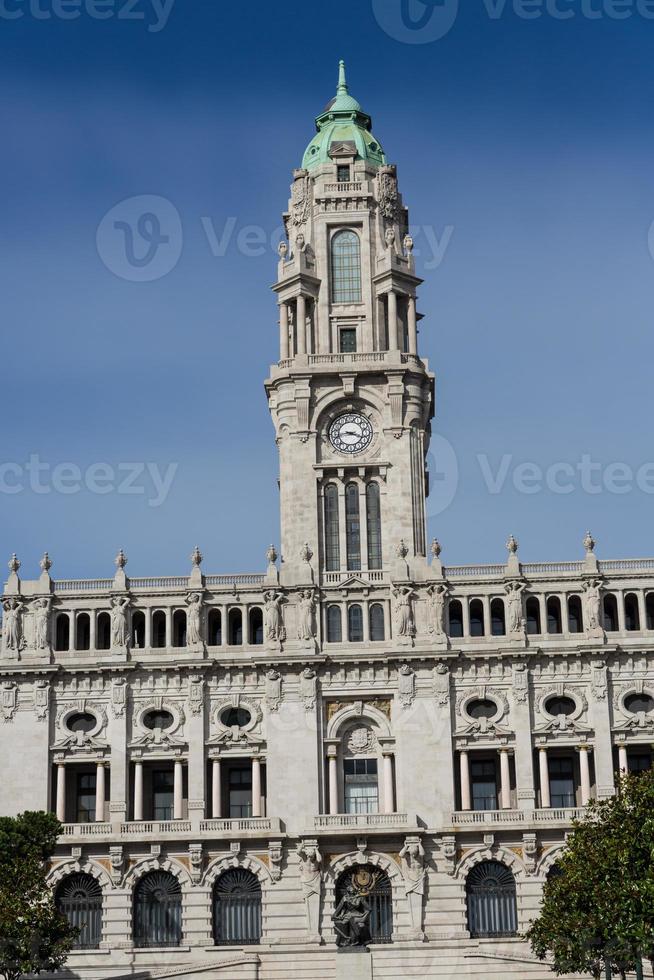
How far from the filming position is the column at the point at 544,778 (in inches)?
4360

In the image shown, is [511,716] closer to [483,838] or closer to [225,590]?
[483,838]

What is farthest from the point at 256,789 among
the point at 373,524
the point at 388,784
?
the point at 373,524

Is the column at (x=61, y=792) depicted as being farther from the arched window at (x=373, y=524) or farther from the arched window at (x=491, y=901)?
the arched window at (x=491, y=901)

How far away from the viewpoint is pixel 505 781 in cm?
11119

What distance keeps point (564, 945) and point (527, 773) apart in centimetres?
2578

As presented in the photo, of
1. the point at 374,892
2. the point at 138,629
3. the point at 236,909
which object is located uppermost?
the point at 138,629

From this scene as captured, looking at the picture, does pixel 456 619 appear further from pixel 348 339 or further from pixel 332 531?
pixel 348 339

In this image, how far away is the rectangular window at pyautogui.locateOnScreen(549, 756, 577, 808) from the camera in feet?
369

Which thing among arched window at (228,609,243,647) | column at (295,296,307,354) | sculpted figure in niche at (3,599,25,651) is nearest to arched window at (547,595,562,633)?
arched window at (228,609,243,647)

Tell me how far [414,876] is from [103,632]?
26.9 meters

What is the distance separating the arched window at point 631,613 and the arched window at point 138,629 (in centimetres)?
3294

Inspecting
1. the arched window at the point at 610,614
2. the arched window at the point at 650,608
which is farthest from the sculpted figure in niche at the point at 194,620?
the arched window at the point at 650,608

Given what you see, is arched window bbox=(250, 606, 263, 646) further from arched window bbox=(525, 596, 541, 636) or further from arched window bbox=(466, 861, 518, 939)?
arched window bbox=(466, 861, 518, 939)

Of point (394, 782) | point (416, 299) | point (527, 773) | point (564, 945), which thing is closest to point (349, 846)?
point (394, 782)
